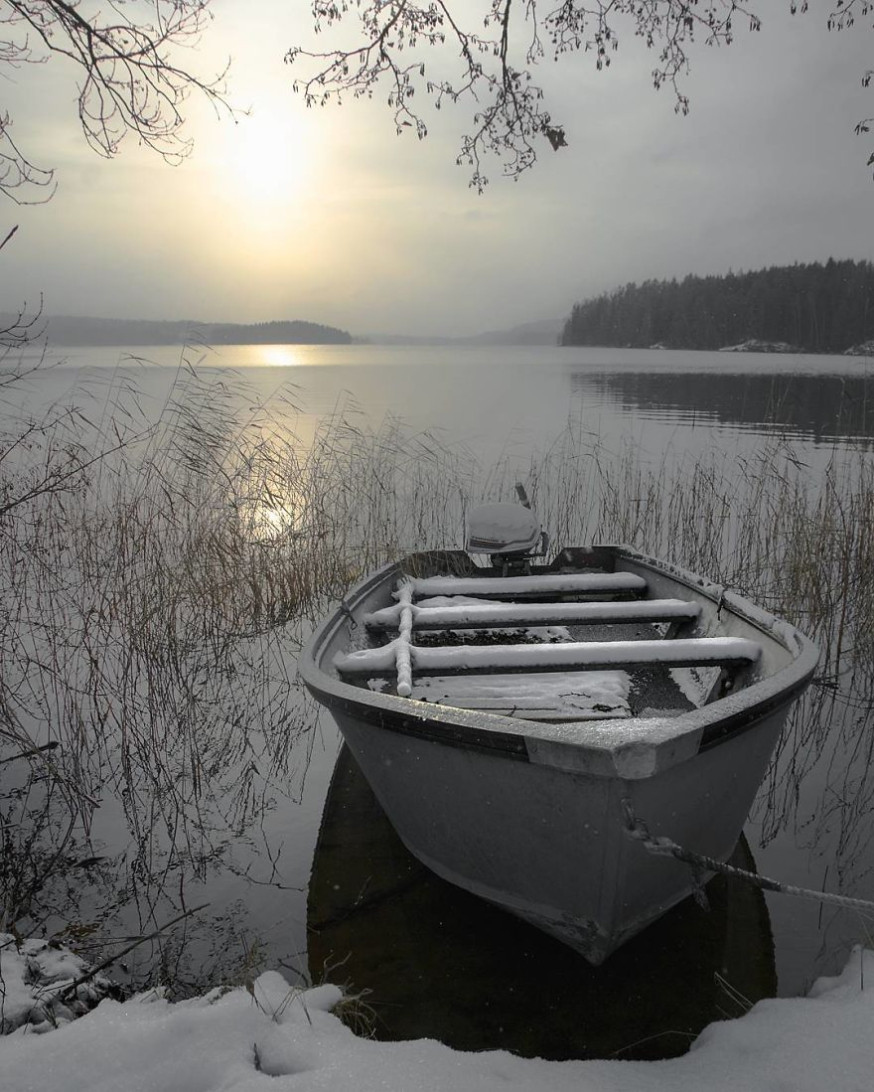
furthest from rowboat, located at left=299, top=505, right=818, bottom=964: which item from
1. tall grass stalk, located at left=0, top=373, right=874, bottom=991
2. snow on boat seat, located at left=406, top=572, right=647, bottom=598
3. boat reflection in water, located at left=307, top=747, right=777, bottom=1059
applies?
tall grass stalk, located at left=0, top=373, right=874, bottom=991

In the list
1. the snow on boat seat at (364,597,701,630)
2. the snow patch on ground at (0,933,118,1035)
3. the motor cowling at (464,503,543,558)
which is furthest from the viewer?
the motor cowling at (464,503,543,558)

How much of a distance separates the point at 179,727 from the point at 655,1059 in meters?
2.79

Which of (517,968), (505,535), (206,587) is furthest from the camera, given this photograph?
(206,587)

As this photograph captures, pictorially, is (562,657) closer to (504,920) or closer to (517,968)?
(504,920)

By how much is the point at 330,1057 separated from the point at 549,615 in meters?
2.15

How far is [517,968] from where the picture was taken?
229cm

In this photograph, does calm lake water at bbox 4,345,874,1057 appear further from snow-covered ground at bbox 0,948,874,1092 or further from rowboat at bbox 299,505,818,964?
snow-covered ground at bbox 0,948,874,1092

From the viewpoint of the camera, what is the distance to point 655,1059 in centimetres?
196

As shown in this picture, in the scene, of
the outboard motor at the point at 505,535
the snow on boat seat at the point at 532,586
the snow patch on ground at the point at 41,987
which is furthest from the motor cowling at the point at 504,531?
the snow patch on ground at the point at 41,987

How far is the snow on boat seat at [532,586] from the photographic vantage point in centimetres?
429

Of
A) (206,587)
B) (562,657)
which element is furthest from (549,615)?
(206,587)

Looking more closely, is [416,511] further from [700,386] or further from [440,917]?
[700,386]

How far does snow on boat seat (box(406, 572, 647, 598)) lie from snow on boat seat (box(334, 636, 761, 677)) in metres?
1.29

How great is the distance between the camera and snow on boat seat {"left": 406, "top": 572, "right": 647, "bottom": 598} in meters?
4.29
